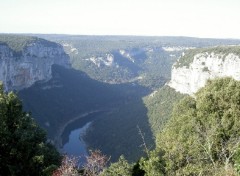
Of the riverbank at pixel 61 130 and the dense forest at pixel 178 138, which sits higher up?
the dense forest at pixel 178 138

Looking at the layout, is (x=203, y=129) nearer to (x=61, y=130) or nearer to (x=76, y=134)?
(x=76, y=134)

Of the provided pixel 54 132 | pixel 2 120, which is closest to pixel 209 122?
pixel 2 120

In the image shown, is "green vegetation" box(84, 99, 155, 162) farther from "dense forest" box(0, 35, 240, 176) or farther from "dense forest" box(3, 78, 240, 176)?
"dense forest" box(3, 78, 240, 176)

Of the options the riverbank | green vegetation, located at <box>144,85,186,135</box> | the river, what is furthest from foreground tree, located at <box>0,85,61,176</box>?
the riverbank

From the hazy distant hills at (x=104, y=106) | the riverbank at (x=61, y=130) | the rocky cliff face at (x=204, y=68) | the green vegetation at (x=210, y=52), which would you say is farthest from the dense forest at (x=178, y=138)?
the riverbank at (x=61, y=130)

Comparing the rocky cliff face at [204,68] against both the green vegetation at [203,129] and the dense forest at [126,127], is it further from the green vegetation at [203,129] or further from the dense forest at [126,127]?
the green vegetation at [203,129]

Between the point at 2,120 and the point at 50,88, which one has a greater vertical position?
the point at 2,120

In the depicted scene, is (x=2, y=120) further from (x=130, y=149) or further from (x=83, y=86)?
(x=83, y=86)
